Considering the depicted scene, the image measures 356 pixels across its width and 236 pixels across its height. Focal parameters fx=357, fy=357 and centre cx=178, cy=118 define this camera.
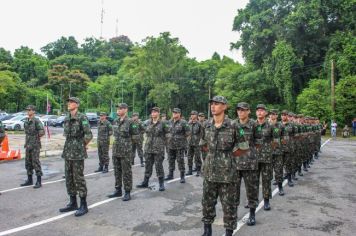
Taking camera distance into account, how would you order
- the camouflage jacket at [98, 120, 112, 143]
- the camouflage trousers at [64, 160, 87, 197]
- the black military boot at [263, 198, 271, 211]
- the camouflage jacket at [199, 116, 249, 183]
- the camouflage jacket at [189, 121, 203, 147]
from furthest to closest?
the camouflage jacket at [98, 120, 112, 143], the camouflage jacket at [189, 121, 203, 147], the black military boot at [263, 198, 271, 211], the camouflage trousers at [64, 160, 87, 197], the camouflage jacket at [199, 116, 249, 183]

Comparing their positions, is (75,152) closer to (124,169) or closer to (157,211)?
(124,169)

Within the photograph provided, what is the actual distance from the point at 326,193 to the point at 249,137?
3.45 m

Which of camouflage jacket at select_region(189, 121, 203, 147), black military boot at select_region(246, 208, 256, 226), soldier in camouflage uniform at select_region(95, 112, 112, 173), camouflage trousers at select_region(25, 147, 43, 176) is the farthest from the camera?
soldier in camouflage uniform at select_region(95, 112, 112, 173)

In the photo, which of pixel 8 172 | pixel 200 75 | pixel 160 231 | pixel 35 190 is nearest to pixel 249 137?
pixel 160 231

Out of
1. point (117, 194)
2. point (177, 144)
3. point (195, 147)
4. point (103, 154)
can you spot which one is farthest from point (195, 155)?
point (117, 194)

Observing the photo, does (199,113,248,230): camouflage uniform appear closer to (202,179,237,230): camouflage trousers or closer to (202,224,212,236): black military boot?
(202,179,237,230): camouflage trousers

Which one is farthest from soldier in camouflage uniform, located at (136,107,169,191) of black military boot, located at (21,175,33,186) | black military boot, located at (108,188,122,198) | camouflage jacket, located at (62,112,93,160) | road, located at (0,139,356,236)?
black military boot, located at (21,175,33,186)

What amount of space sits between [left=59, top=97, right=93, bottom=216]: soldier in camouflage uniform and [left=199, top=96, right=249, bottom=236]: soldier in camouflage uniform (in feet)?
8.02

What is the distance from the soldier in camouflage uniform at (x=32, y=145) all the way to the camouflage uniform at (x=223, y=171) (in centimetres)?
494

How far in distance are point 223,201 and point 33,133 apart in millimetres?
5455

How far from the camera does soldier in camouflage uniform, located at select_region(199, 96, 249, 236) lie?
482 centimetres

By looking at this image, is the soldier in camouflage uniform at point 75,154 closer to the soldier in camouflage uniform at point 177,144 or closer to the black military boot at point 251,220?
the black military boot at point 251,220

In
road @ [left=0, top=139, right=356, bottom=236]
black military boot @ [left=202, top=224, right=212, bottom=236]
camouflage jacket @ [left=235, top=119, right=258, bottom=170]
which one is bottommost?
road @ [left=0, top=139, right=356, bottom=236]

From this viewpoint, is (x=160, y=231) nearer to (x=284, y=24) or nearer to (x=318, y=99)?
(x=318, y=99)
